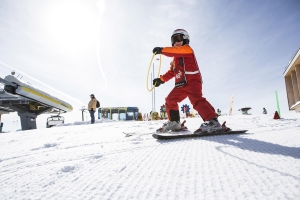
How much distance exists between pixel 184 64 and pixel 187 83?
33 centimetres

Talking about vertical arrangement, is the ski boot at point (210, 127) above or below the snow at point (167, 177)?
above

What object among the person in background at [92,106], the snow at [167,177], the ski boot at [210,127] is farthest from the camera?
the person in background at [92,106]

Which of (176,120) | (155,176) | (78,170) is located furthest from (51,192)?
(176,120)

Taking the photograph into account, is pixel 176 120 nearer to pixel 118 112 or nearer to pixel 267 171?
pixel 267 171

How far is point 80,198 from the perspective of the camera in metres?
0.72

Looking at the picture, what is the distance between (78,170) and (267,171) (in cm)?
108

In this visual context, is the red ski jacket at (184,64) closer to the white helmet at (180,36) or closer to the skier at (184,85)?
the skier at (184,85)

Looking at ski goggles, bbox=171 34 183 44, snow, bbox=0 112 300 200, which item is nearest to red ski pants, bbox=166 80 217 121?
ski goggles, bbox=171 34 183 44

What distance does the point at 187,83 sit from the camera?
2746 millimetres

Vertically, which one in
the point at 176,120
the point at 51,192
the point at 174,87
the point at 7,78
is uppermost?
the point at 7,78

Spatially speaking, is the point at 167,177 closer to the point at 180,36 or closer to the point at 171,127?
the point at 171,127

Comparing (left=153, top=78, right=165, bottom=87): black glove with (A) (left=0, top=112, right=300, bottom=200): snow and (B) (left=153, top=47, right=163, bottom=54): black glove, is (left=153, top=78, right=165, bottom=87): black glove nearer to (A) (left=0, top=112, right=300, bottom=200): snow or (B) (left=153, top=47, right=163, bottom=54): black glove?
(B) (left=153, top=47, right=163, bottom=54): black glove

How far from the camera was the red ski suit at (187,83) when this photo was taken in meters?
2.61

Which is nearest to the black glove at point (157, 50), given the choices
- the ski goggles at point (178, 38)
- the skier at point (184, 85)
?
the skier at point (184, 85)
